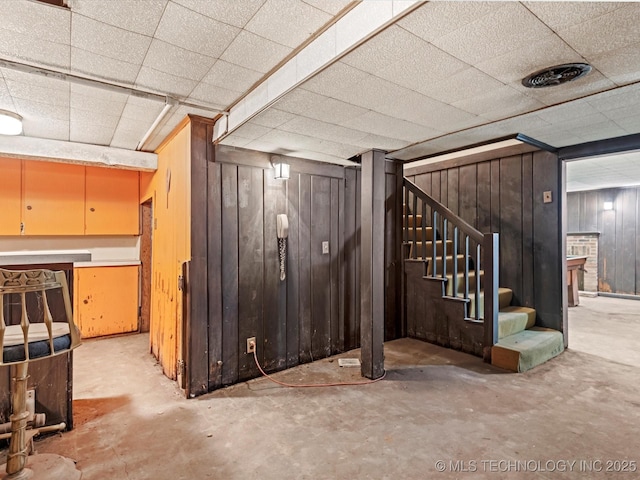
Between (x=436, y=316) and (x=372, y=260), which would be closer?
(x=372, y=260)

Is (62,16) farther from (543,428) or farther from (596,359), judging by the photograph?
(596,359)

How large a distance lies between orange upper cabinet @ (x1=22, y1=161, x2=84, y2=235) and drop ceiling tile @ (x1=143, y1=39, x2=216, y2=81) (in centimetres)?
327

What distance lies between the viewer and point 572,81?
1947mm

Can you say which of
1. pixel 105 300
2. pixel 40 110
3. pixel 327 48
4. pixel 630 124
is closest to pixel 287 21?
pixel 327 48

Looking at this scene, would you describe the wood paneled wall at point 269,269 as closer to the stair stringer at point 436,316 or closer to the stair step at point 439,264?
the stair stringer at point 436,316

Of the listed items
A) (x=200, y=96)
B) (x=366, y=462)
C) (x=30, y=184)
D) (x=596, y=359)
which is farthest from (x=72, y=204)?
(x=596, y=359)

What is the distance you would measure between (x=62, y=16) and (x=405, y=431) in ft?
9.72

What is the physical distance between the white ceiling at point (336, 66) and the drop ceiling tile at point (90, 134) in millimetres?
165

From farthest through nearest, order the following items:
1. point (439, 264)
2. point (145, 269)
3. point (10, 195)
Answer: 1. point (145, 269)
2. point (439, 264)
3. point (10, 195)

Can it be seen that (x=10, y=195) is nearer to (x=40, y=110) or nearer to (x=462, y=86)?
(x=40, y=110)

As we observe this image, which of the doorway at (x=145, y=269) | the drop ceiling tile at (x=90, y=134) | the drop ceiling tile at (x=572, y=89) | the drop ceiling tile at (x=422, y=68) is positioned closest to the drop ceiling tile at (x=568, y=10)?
the drop ceiling tile at (x=422, y=68)

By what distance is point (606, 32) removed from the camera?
149 cm

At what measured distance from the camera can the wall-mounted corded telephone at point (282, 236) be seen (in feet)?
11.0

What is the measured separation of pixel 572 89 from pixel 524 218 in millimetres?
2461
